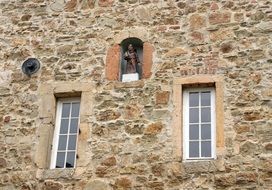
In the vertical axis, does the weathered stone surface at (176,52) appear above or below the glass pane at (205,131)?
above

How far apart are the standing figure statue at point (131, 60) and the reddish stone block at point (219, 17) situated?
4.66 feet

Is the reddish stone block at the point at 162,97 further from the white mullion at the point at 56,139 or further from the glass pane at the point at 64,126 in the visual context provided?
the white mullion at the point at 56,139

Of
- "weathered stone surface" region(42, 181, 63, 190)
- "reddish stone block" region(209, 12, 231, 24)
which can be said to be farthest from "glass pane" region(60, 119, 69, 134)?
"reddish stone block" region(209, 12, 231, 24)

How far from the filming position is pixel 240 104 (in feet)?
27.3

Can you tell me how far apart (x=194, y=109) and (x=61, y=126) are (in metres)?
2.25

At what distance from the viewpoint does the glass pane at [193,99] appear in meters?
8.64

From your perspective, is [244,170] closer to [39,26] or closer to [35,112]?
[35,112]

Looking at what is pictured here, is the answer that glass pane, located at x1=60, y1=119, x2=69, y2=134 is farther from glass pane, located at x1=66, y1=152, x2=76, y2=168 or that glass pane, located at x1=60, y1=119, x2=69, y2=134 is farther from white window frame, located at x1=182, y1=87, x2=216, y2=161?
white window frame, located at x1=182, y1=87, x2=216, y2=161

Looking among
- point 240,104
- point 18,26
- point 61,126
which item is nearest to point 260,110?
point 240,104

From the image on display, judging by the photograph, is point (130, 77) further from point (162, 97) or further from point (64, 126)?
point (64, 126)

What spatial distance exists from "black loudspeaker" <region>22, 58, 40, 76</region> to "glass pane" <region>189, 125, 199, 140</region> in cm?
296

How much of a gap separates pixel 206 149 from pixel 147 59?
1.87m

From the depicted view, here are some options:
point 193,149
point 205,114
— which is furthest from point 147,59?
point 193,149

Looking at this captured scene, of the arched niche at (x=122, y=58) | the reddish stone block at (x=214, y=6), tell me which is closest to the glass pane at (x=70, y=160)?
the arched niche at (x=122, y=58)
